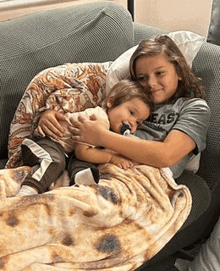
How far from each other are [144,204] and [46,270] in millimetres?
389

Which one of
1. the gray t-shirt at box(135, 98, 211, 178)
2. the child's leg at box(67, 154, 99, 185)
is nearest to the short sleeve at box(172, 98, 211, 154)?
the gray t-shirt at box(135, 98, 211, 178)

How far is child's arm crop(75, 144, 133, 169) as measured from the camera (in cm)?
154

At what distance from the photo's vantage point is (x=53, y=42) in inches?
70.9

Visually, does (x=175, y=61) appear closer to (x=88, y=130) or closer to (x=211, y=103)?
(x=211, y=103)

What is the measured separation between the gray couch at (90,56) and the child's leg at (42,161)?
0.72 feet

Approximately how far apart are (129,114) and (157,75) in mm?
189

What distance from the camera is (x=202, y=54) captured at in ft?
6.03

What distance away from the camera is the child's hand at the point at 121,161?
153 cm

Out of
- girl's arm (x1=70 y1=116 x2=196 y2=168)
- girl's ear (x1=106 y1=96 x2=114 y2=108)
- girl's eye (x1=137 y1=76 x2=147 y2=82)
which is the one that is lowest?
girl's arm (x1=70 y1=116 x2=196 y2=168)

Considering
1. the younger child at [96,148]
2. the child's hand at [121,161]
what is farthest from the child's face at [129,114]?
the child's hand at [121,161]

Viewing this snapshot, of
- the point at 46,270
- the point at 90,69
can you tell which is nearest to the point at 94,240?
the point at 46,270

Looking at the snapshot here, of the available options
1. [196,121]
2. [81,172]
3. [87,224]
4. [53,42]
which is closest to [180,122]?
[196,121]

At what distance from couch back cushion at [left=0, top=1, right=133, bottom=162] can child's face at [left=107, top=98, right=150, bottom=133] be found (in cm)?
37

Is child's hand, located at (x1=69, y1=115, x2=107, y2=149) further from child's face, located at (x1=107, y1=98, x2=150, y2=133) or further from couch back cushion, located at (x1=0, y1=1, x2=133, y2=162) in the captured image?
couch back cushion, located at (x1=0, y1=1, x2=133, y2=162)
